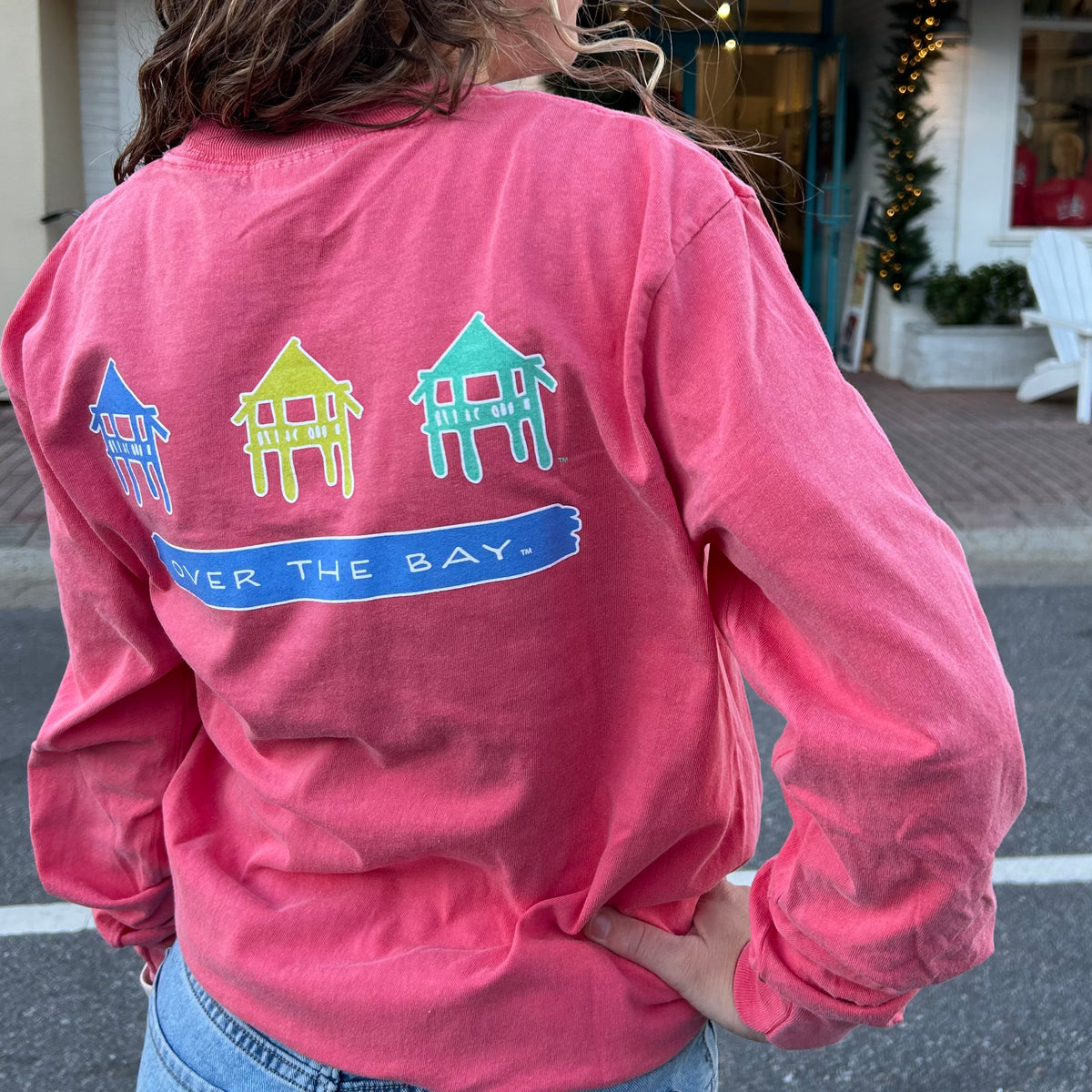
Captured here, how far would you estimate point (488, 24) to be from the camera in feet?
2.93

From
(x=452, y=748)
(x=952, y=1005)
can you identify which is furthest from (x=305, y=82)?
(x=952, y=1005)

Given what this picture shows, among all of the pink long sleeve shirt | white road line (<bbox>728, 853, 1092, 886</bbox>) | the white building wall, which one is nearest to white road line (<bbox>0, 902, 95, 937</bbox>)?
white road line (<bbox>728, 853, 1092, 886</bbox>)

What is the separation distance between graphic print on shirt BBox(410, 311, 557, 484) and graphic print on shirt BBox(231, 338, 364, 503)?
6 cm

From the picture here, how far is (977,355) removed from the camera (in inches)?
403

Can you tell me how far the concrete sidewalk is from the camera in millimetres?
5930

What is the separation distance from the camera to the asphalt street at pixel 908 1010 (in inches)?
101

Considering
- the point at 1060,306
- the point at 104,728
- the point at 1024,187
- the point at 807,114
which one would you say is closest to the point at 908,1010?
the point at 104,728

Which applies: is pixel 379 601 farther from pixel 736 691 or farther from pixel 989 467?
pixel 989 467

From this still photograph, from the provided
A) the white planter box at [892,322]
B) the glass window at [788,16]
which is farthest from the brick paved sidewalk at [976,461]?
the glass window at [788,16]

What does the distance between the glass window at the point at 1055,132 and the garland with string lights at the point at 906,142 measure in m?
0.94

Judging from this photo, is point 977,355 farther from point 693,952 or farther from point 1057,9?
point 693,952

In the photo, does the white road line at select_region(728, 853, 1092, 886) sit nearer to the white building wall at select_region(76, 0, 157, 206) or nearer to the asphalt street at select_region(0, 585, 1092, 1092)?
the asphalt street at select_region(0, 585, 1092, 1092)

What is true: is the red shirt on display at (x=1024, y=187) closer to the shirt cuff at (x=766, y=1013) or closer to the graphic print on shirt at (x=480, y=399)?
the shirt cuff at (x=766, y=1013)

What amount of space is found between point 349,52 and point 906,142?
10.3m
